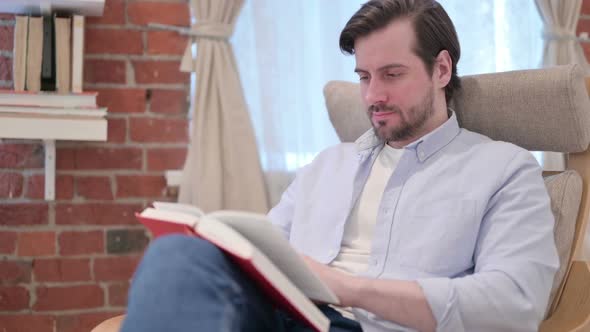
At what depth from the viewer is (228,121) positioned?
80.7 inches

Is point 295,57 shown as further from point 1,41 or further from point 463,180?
point 463,180

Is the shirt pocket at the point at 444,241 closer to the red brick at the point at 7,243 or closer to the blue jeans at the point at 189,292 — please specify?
the blue jeans at the point at 189,292

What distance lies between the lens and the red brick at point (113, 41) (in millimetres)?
2037

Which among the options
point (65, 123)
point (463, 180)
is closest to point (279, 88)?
point (65, 123)

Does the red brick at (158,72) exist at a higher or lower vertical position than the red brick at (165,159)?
higher

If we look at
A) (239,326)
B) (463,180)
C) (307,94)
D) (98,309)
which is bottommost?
(98,309)

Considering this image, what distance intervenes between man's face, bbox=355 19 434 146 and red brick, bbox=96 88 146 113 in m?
0.89

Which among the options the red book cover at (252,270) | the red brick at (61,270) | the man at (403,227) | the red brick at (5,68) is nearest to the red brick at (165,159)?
the red brick at (61,270)

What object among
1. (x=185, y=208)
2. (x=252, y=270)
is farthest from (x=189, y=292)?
(x=185, y=208)

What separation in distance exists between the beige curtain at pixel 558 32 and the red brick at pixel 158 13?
1173 millimetres

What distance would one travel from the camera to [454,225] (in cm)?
122

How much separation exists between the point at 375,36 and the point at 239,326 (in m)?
0.75

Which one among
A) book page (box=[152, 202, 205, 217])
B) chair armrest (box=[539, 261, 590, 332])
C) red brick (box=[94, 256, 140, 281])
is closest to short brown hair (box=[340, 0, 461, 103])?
chair armrest (box=[539, 261, 590, 332])

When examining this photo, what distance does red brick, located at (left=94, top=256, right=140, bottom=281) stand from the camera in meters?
2.05
